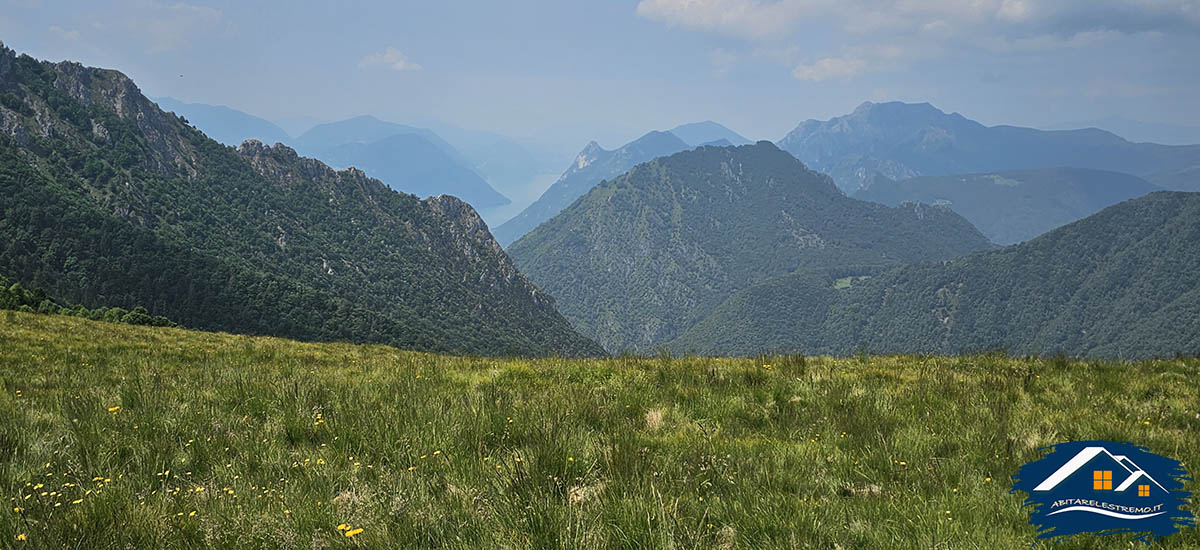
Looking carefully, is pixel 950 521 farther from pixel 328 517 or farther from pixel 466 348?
pixel 466 348

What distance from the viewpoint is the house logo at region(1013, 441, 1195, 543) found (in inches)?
135

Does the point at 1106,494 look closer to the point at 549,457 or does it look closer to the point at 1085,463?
the point at 1085,463

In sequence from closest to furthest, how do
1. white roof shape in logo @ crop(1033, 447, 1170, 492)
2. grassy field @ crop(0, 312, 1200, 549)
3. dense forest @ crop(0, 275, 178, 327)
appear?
grassy field @ crop(0, 312, 1200, 549) < white roof shape in logo @ crop(1033, 447, 1170, 492) < dense forest @ crop(0, 275, 178, 327)

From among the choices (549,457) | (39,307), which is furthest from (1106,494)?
(39,307)

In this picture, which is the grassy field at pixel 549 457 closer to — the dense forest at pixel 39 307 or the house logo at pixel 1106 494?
the house logo at pixel 1106 494

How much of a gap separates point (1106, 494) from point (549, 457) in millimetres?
3859

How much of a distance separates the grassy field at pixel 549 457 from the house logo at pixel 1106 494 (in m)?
0.13

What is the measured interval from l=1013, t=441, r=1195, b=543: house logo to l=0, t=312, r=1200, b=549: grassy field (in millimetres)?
132

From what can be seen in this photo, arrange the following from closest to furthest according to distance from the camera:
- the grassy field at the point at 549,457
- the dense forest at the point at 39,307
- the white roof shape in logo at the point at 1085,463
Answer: the grassy field at the point at 549,457, the white roof shape in logo at the point at 1085,463, the dense forest at the point at 39,307

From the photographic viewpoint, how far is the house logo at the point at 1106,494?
135 inches

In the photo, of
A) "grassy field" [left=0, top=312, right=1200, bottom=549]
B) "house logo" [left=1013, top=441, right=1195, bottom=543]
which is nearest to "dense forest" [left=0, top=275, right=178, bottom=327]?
"grassy field" [left=0, top=312, right=1200, bottom=549]

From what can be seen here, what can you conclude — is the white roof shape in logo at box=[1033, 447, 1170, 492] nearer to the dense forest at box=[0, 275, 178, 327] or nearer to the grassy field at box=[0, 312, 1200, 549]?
the grassy field at box=[0, 312, 1200, 549]

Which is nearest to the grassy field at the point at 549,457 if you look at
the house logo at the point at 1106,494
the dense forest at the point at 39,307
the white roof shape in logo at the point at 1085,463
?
the house logo at the point at 1106,494

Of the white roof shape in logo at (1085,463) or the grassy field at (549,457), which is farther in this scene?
the white roof shape in logo at (1085,463)
